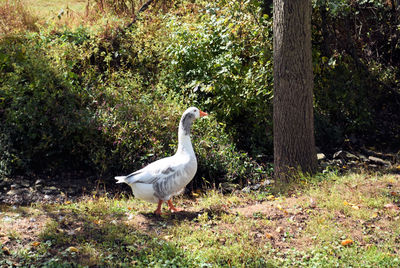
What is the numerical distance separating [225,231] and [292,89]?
251 cm

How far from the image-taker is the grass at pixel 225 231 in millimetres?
4391

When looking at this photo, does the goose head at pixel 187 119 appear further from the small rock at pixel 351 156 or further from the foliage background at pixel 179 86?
the small rock at pixel 351 156

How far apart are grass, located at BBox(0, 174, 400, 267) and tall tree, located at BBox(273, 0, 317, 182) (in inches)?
23.7

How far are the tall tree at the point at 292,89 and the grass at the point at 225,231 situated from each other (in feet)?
1.97

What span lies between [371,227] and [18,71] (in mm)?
6209

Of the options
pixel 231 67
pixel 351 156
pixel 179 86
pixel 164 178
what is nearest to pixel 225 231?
pixel 164 178

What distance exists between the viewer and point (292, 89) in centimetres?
636

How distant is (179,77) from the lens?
901cm

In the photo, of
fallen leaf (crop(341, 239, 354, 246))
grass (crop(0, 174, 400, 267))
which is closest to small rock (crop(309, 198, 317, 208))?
grass (crop(0, 174, 400, 267))

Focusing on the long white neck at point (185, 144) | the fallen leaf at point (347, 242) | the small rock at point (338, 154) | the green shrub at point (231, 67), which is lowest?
the fallen leaf at point (347, 242)

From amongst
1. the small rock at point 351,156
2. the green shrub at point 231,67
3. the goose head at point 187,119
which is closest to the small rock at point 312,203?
the goose head at point 187,119

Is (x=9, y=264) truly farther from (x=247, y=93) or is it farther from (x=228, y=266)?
(x=247, y=93)

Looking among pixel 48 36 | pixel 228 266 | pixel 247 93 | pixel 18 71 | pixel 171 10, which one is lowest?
pixel 228 266

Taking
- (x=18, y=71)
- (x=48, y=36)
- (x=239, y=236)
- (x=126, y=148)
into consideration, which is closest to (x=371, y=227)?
(x=239, y=236)
